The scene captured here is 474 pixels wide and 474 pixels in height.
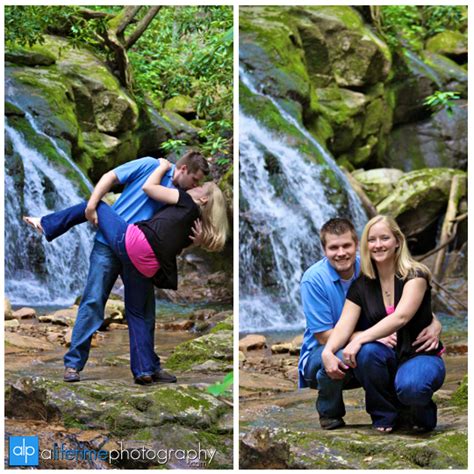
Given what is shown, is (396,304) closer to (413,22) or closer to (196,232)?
Answer: (196,232)

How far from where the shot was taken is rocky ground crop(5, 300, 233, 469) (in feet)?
9.53

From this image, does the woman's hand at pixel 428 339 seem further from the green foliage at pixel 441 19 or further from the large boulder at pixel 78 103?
the green foliage at pixel 441 19

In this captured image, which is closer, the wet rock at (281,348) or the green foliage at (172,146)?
the green foliage at (172,146)

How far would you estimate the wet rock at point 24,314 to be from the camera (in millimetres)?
3125

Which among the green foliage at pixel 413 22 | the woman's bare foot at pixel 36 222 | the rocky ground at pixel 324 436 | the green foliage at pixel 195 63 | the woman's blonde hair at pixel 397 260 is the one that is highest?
the green foliage at pixel 413 22

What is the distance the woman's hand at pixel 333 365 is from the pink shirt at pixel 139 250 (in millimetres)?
726

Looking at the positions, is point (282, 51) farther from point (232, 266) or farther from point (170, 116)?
point (232, 266)

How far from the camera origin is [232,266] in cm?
320

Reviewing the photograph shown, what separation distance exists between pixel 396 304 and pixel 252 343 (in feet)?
4.39

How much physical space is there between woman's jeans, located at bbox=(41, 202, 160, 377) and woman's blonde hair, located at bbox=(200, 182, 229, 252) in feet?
0.86

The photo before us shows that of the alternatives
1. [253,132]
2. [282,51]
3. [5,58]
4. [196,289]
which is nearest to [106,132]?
[5,58]

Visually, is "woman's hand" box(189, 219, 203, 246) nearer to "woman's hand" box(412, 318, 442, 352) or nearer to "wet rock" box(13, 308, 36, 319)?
"wet rock" box(13, 308, 36, 319)

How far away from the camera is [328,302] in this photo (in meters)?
2.77

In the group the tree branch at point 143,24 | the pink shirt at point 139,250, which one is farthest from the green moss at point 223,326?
the tree branch at point 143,24
